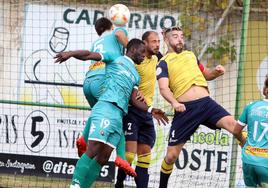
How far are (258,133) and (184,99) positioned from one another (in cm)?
152

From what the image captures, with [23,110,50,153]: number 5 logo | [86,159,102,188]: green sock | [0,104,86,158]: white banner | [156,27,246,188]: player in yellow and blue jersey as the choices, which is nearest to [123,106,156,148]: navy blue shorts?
[156,27,246,188]: player in yellow and blue jersey

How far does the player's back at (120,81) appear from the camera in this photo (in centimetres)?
1070

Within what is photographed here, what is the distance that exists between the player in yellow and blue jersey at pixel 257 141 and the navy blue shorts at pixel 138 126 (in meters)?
1.99

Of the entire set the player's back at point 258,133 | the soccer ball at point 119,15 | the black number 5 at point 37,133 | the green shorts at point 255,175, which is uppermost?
the soccer ball at point 119,15

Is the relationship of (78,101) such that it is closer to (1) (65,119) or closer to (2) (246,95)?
(1) (65,119)

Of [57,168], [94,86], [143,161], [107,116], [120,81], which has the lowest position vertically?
[57,168]

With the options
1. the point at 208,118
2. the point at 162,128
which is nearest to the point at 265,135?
the point at 208,118

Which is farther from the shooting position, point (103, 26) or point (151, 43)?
point (103, 26)

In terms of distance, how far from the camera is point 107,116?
34.6 ft

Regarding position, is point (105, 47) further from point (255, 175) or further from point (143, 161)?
point (255, 175)

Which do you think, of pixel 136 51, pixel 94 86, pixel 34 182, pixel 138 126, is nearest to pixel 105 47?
pixel 94 86

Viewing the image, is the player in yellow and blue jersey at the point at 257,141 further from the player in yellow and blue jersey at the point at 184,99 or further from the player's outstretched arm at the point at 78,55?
the player's outstretched arm at the point at 78,55

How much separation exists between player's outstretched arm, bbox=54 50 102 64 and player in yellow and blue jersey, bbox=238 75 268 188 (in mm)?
1952

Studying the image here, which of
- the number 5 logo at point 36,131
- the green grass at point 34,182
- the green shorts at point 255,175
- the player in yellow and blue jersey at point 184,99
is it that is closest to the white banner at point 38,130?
the number 5 logo at point 36,131
